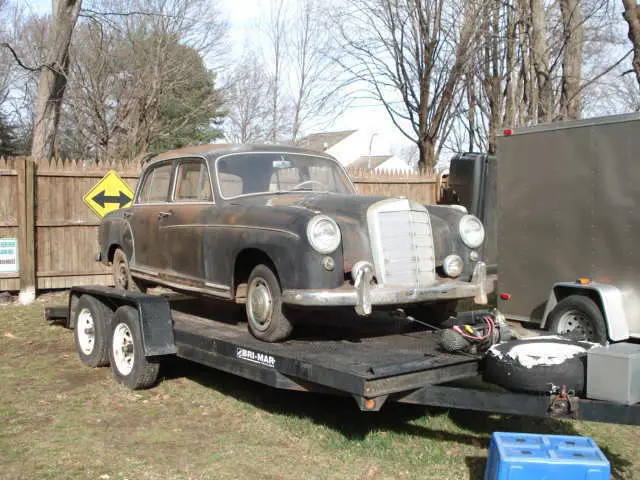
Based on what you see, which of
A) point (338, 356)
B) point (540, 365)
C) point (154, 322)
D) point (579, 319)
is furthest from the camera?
point (579, 319)

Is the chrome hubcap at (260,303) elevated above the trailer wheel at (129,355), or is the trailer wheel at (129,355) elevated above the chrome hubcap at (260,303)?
the chrome hubcap at (260,303)

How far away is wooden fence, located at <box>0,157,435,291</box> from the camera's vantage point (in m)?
11.2

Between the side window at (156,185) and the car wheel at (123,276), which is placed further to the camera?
the car wheel at (123,276)

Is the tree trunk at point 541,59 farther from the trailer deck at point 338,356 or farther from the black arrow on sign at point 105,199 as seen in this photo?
the trailer deck at point 338,356

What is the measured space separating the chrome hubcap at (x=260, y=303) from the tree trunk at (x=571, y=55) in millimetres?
12055

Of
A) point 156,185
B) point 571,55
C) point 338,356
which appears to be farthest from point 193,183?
point 571,55

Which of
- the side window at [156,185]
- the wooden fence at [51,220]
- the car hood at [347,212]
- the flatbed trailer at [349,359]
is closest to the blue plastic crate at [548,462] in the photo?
the flatbed trailer at [349,359]

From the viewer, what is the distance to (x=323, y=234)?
5.05 metres

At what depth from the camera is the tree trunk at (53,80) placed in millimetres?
14023

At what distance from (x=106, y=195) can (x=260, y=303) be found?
7226 millimetres

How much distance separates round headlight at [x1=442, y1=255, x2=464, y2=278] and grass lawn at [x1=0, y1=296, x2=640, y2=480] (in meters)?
1.18

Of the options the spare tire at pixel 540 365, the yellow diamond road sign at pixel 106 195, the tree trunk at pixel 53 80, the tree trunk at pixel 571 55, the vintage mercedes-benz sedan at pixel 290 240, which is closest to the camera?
the spare tire at pixel 540 365

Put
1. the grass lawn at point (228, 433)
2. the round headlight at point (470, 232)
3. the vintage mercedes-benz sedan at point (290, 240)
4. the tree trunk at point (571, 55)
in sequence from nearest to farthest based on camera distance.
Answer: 1. the grass lawn at point (228, 433)
2. the vintage mercedes-benz sedan at point (290, 240)
3. the round headlight at point (470, 232)
4. the tree trunk at point (571, 55)

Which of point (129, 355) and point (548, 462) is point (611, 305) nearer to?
point (548, 462)
